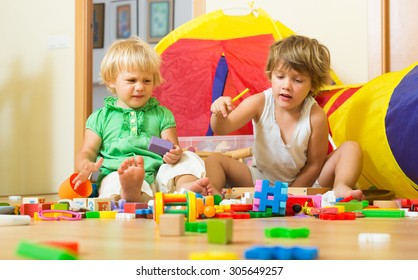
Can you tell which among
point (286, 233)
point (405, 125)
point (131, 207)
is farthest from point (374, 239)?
point (405, 125)

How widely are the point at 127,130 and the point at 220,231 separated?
1149mm

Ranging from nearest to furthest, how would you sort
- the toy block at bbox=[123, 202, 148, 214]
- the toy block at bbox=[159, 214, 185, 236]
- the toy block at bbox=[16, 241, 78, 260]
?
the toy block at bbox=[16, 241, 78, 260], the toy block at bbox=[159, 214, 185, 236], the toy block at bbox=[123, 202, 148, 214]

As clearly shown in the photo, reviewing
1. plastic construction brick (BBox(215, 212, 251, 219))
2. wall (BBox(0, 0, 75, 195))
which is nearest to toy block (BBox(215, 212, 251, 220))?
plastic construction brick (BBox(215, 212, 251, 219))

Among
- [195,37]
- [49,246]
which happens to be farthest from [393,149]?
[49,246]

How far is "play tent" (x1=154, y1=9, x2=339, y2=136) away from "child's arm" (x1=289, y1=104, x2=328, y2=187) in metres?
0.55

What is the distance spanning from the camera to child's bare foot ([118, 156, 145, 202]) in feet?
4.43

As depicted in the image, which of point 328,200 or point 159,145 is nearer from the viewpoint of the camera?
point 328,200

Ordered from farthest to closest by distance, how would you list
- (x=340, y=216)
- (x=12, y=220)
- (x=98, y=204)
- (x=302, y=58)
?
(x=302, y=58) < (x=98, y=204) < (x=340, y=216) < (x=12, y=220)

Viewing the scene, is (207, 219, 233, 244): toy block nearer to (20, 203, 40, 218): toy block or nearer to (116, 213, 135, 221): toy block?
(116, 213, 135, 221): toy block

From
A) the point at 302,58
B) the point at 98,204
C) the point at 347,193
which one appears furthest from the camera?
the point at 302,58

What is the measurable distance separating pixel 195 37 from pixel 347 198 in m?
1.20

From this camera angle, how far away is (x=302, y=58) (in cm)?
169

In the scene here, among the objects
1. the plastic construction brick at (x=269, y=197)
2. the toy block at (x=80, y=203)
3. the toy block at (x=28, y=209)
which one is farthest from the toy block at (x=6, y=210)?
the plastic construction brick at (x=269, y=197)

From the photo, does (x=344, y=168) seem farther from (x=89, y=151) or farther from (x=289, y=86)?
(x=89, y=151)
